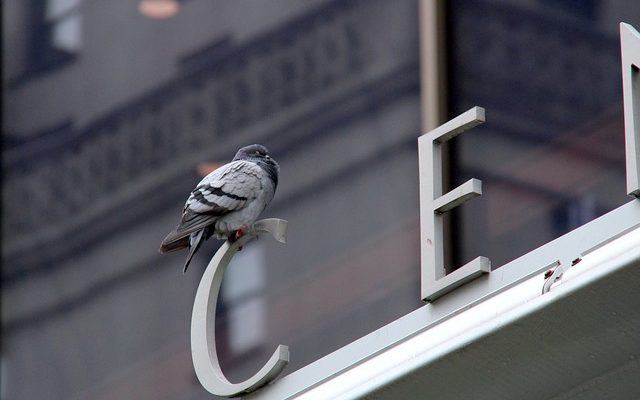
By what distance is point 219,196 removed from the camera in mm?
8266

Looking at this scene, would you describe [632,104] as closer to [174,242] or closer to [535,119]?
[174,242]

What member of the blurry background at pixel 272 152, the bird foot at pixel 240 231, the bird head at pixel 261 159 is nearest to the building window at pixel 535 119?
the blurry background at pixel 272 152

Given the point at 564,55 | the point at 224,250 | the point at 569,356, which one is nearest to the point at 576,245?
the point at 569,356

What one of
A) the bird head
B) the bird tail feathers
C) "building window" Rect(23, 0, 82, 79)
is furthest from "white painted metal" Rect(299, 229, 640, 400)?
"building window" Rect(23, 0, 82, 79)

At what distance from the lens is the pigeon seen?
8.23 m

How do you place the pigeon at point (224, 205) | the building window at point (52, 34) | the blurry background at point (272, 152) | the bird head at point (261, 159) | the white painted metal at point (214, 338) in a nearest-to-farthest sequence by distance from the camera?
the white painted metal at point (214, 338)
the pigeon at point (224, 205)
the bird head at point (261, 159)
the blurry background at point (272, 152)
the building window at point (52, 34)

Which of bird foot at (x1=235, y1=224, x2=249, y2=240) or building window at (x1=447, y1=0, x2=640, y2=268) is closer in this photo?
bird foot at (x1=235, y1=224, x2=249, y2=240)

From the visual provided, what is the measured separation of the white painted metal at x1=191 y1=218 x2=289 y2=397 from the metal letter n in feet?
2.34

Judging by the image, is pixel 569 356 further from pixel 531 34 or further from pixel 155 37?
pixel 155 37

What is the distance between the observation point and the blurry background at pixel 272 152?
32.1ft

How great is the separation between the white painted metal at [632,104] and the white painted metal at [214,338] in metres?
1.74

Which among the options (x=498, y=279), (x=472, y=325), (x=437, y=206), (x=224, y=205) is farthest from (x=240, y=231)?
(x=472, y=325)

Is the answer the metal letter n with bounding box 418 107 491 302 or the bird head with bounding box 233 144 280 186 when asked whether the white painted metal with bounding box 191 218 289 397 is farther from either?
the metal letter n with bounding box 418 107 491 302

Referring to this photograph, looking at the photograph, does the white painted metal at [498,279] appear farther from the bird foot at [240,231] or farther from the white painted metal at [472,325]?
the bird foot at [240,231]
